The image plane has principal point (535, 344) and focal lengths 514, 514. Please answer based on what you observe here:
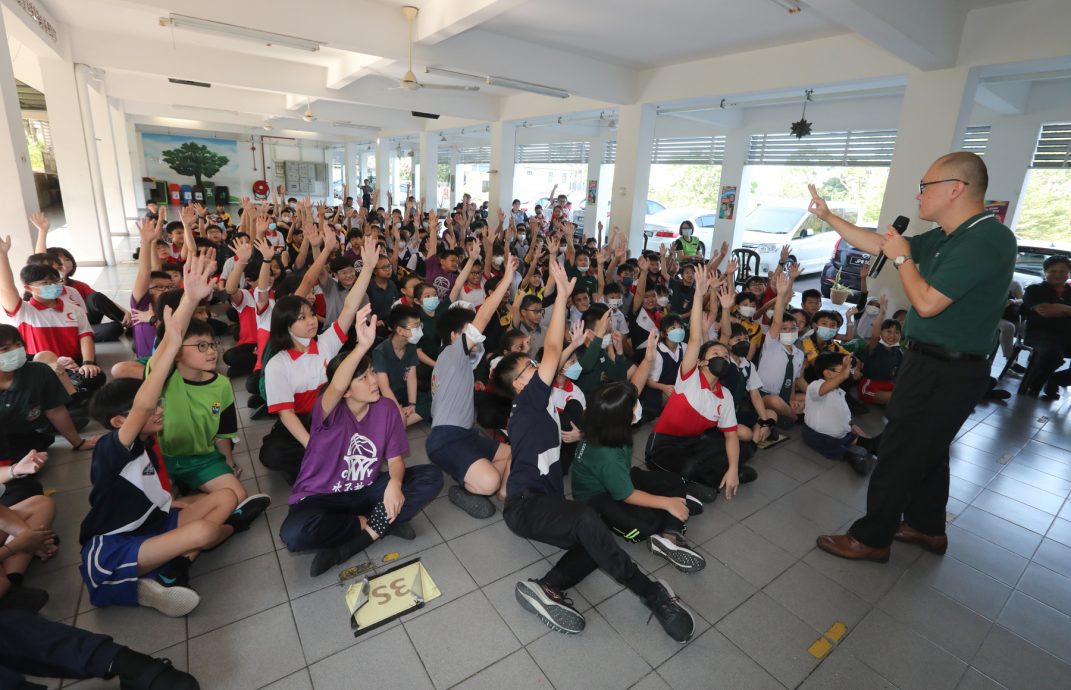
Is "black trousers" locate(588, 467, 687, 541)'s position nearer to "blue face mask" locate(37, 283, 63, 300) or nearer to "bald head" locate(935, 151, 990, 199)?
"bald head" locate(935, 151, 990, 199)

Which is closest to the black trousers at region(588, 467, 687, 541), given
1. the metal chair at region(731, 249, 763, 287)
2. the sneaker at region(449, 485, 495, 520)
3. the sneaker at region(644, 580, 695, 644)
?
the sneaker at region(644, 580, 695, 644)

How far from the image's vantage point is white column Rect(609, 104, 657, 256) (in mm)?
9125

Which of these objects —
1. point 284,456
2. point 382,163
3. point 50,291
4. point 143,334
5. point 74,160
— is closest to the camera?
point 284,456

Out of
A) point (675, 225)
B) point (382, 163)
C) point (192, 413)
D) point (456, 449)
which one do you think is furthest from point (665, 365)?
point (382, 163)

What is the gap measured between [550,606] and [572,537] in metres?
0.33

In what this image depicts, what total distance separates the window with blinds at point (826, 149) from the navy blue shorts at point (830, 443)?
767 centimetres

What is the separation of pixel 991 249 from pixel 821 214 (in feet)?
2.62

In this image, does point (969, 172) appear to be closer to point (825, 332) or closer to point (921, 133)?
point (825, 332)

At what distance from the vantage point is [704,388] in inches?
144

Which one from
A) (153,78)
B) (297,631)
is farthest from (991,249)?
(153,78)

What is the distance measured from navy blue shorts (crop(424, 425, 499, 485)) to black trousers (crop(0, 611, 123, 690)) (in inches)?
72.1

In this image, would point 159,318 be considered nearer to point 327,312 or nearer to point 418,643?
point 327,312

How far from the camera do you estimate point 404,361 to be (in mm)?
4047

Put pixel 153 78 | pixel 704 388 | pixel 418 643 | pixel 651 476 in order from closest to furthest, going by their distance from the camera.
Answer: pixel 418 643 → pixel 651 476 → pixel 704 388 → pixel 153 78
